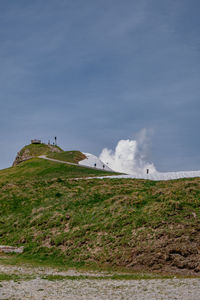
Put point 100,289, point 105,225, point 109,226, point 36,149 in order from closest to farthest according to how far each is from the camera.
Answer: point 100,289
point 109,226
point 105,225
point 36,149

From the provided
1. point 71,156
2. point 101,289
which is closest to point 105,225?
point 101,289

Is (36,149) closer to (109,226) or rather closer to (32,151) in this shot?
(32,151)

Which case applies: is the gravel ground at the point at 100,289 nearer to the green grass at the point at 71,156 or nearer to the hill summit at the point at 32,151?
the green grass at the point at 71,156

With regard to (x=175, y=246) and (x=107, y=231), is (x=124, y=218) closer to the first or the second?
(x=107, y=231)

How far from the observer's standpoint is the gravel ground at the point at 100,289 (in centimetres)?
1550

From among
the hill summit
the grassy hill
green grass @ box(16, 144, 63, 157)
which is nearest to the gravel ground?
the grassy hill

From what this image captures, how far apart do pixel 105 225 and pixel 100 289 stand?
12642mm

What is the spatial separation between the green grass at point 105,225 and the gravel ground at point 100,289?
503cm

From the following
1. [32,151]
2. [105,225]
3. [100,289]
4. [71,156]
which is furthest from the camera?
[32,151]

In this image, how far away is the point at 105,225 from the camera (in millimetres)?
29844

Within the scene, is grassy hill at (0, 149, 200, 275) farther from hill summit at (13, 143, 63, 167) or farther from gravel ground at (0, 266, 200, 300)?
hill summit at (13, 143, 63, 167)

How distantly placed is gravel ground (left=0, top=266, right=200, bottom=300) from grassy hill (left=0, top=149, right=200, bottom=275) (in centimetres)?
478

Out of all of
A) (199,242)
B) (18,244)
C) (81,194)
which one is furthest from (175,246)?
(81,194)

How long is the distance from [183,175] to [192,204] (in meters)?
21.4
